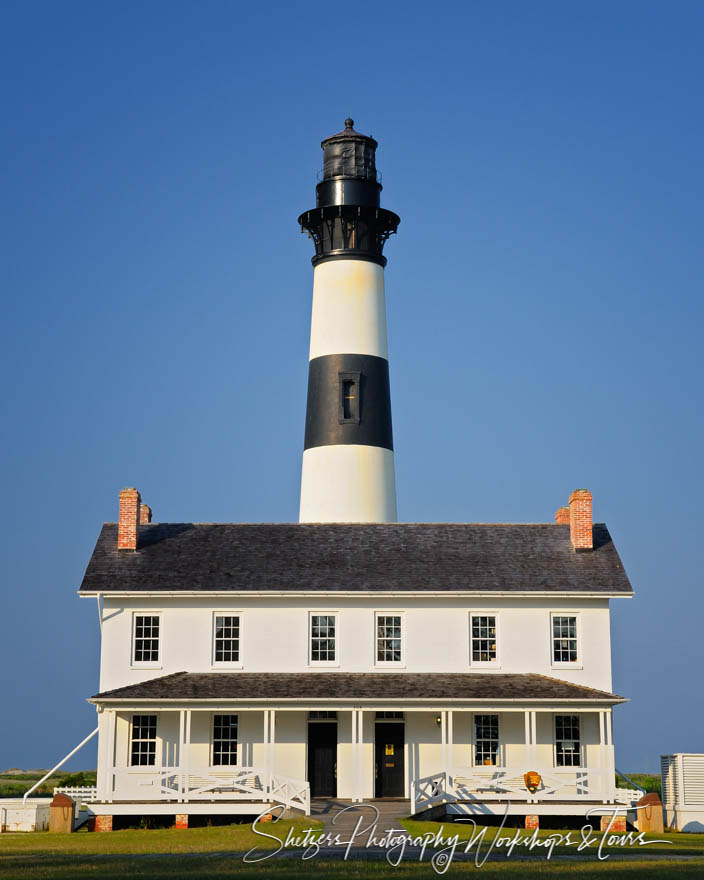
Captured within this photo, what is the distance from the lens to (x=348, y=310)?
125ft

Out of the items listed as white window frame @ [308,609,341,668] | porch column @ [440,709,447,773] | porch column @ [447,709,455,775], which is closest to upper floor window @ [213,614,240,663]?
white window frame @ [308,609,341,668]

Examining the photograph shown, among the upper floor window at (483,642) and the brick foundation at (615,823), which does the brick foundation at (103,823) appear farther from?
the brick foundation at (615,823)

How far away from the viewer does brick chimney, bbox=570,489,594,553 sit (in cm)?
3369

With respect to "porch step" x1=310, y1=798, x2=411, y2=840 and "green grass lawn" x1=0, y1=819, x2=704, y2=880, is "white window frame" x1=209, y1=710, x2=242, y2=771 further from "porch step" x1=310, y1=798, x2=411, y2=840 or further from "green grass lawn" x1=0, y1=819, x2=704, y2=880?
"green grass lawn" x1=0, y1=819, x2=704, y2=880

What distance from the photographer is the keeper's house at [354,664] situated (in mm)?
30172

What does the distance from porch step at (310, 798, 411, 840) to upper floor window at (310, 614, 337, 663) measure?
3.49 metres

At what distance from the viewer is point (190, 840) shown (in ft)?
83.5

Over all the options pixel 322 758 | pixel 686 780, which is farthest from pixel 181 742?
pixel 686 780

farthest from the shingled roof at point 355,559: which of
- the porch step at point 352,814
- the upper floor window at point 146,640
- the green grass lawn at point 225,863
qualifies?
the green grass lawn at point 225,863

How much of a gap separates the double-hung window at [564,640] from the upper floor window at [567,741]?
1.50 meters

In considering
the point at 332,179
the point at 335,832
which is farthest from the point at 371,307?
the point at 335,832

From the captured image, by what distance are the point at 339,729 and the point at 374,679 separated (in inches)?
57.3

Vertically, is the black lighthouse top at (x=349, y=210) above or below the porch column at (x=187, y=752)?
above

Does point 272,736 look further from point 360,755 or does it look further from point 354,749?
point 354,749
